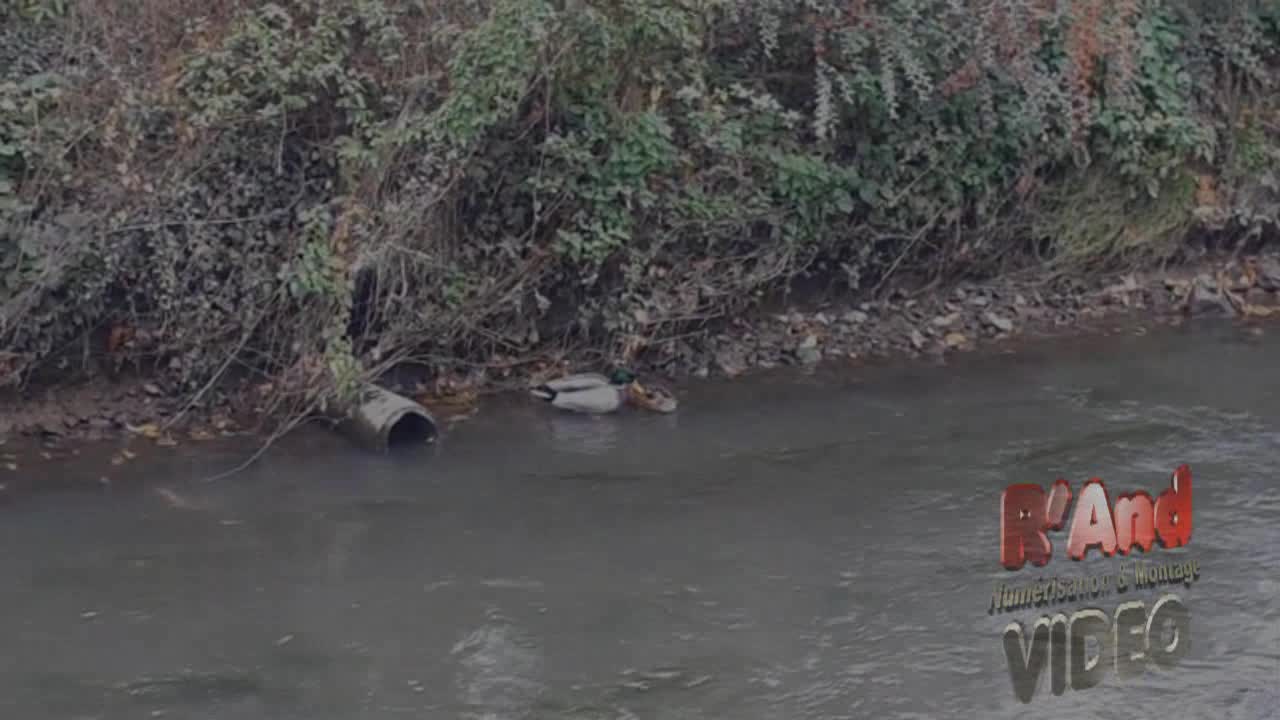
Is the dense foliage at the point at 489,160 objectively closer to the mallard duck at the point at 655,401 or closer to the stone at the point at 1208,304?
the mallard duck at the point at 655,401

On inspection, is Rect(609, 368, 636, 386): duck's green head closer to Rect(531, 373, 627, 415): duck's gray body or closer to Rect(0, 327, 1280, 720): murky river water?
Rect(531, 373, 627, 415): duck's gray body

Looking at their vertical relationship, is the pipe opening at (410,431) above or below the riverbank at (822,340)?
below

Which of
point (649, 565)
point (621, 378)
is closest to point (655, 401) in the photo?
point (621, 378)

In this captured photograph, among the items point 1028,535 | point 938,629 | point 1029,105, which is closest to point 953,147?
point 1029,105

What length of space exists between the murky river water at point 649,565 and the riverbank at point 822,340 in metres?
0.38

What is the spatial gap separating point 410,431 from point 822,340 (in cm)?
304

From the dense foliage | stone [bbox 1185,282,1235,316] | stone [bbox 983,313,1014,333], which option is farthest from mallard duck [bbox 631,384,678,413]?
stone [bbox 1185,282,1235,316]

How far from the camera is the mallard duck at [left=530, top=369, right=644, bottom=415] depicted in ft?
34.0

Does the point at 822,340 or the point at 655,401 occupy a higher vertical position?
the point at 822,340

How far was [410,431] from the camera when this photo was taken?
9906mm

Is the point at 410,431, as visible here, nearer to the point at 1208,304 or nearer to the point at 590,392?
the point at 590,392

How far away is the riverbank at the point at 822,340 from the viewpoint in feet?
32.8

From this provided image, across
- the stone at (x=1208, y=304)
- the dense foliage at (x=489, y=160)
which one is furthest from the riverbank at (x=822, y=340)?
the dense foliage at (x=489, y=160)

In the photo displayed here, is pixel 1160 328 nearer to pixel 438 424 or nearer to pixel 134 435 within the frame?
pixel 438 424
